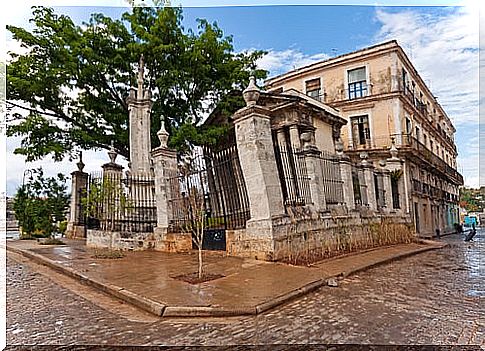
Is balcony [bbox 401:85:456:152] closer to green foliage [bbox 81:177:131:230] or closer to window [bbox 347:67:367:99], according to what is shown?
window [bbox 347:67:367:99]

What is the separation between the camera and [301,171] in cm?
826

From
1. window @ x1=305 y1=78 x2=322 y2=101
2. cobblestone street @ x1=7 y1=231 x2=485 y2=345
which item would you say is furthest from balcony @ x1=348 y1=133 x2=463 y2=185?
cobblestone street @ x1=7 y1=231 x2=485 y2=345

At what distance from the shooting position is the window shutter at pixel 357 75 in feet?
69.9

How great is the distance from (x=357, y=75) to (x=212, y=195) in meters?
16.2

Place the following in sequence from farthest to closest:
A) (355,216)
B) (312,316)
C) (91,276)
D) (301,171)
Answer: (355,216), (301,171), (91,276), (312,316)

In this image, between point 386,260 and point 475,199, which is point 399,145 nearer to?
point 475,199

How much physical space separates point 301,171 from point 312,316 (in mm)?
4720

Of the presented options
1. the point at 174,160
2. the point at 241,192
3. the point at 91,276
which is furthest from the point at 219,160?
the point at 91,276

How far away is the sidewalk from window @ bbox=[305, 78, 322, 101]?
1589 centimetres

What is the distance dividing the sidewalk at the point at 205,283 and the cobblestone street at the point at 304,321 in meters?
0.19

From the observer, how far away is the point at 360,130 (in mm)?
21312

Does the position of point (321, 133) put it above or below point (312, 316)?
above

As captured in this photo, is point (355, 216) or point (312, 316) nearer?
point (312, 316)

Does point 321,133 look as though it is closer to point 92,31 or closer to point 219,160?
point 219,160
